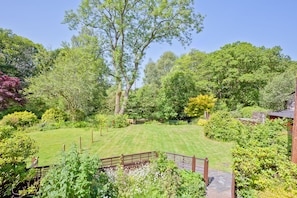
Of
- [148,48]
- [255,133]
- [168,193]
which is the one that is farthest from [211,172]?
[148,48]

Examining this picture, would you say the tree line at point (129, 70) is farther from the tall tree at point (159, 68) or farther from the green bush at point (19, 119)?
the tall tree at point (159, 68)

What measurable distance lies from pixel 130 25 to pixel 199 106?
10.5 metres

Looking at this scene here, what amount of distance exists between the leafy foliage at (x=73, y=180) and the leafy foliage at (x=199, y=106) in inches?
668

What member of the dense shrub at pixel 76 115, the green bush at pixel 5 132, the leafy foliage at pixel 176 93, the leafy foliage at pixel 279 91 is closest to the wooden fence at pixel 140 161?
the green bush at pixel 5 132

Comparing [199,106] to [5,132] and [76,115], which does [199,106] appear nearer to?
[76,115]

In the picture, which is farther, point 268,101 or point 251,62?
point 251,62

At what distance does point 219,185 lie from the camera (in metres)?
6.93

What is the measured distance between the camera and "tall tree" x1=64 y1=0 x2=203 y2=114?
17.9 m

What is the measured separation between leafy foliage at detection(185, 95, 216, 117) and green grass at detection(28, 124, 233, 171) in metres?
5.05

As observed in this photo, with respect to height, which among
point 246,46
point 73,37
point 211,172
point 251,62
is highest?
point 73,37

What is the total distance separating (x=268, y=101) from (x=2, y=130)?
22.7 m

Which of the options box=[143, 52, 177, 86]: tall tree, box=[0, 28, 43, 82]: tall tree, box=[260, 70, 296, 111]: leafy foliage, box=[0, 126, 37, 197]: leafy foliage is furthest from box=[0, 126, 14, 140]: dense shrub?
box=[143, 52, 177, 86]: tall tree

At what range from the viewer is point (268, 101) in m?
20.8

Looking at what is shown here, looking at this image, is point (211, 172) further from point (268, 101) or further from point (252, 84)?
point (252, 84)
